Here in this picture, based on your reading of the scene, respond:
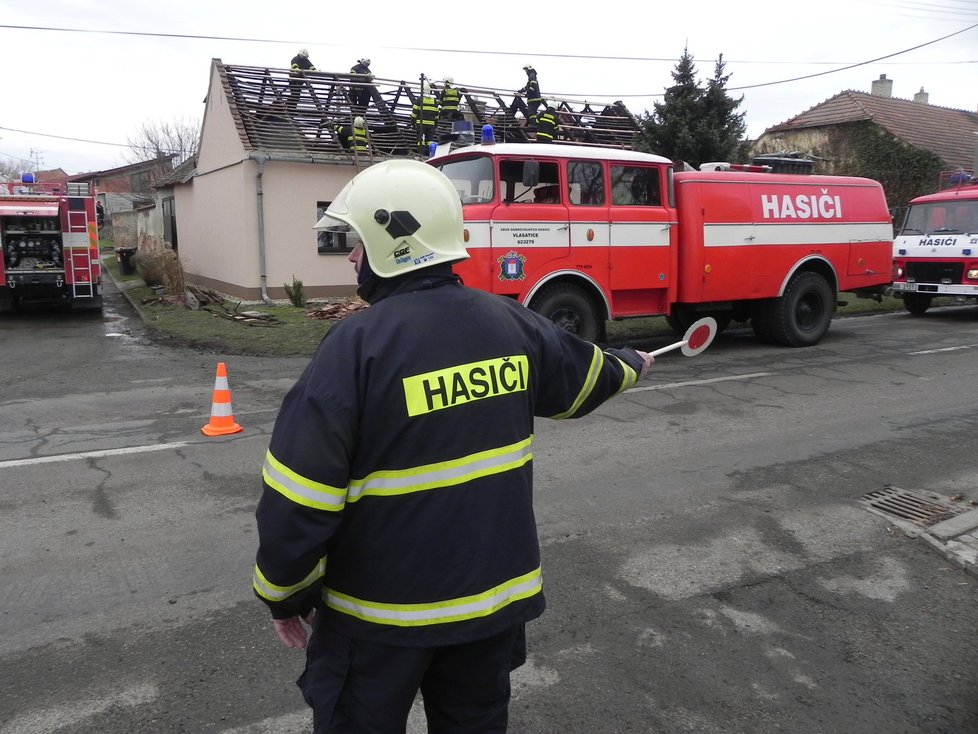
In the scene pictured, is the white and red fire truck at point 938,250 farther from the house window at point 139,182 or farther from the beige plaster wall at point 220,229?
the house window at point 139,182

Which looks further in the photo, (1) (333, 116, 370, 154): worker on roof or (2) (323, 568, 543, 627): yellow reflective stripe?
(1) (333, 116, 370, 154): worker on roof

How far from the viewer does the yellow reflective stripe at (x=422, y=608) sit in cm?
179

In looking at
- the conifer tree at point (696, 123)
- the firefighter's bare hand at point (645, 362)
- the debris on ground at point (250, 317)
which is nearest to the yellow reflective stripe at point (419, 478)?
the firefighter's bare hand at point (645, 362)

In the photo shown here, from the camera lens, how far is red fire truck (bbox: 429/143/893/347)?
28.8ft

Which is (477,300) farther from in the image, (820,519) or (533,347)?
(820,519)

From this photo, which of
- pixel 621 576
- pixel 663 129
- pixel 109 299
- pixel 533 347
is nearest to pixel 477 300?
pixel 533 347

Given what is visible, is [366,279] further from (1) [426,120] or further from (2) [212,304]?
(1) [426,120]

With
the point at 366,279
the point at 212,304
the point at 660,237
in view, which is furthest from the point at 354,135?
the point at 366,279

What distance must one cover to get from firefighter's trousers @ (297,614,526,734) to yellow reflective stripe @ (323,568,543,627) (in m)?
0.06

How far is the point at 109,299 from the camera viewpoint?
19672mm

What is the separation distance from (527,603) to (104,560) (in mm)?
3108

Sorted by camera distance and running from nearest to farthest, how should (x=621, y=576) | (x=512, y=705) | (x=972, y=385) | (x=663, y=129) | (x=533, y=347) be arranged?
(x=533, y=347)
(x=512, y=705)
(x=621, y=576)
(x=972, y=385)
(x=663, y=129)

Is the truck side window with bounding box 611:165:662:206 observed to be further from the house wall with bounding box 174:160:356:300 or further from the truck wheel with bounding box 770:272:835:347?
the house wall with bounding box 174:160:356:300

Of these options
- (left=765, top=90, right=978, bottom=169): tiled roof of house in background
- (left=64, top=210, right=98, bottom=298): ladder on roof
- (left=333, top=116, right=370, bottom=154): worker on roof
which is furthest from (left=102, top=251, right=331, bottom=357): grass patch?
(left=765, top=90, right=978, bottom=169): tiled roof of house in background
